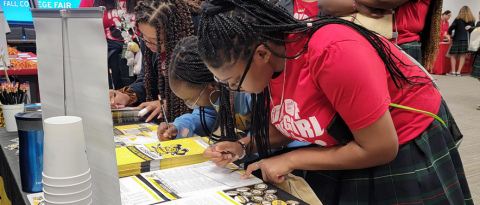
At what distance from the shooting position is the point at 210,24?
2.92ft

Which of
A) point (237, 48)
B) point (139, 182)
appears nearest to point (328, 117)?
point (237, 48)

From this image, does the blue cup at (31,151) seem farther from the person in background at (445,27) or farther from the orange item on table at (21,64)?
the person in background at (445,27)

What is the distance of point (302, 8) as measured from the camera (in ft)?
7.04

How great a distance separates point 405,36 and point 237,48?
3.58 feet

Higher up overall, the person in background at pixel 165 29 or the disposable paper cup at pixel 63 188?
the person in background at pixel 165 29

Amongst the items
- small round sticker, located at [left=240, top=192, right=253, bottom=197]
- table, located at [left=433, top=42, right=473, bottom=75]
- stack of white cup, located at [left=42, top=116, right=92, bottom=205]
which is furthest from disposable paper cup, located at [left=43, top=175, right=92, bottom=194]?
table, located at [left=433, top=42, right=473, bottom=75]

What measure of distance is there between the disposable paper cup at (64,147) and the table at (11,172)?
0.42 m

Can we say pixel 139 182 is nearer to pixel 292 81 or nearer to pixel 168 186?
pixel 168 186

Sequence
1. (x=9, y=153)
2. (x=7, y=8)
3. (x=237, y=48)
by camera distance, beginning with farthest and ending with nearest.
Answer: (x=7, y=8) < (x=9, y=153) < (x=237, y=48)

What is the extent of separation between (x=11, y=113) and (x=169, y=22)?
0.74 m

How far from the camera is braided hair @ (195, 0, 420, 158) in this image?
2.86ft

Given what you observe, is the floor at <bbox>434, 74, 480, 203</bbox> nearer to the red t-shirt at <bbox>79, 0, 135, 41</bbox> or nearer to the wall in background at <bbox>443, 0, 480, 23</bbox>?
the wall in background at <bbox>443, 0, 480, 23</bbox>

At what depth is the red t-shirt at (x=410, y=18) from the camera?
1.61 metres

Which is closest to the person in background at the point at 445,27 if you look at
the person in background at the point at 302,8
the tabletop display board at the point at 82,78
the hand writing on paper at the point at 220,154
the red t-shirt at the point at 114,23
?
the person in background at the point at 302,8
